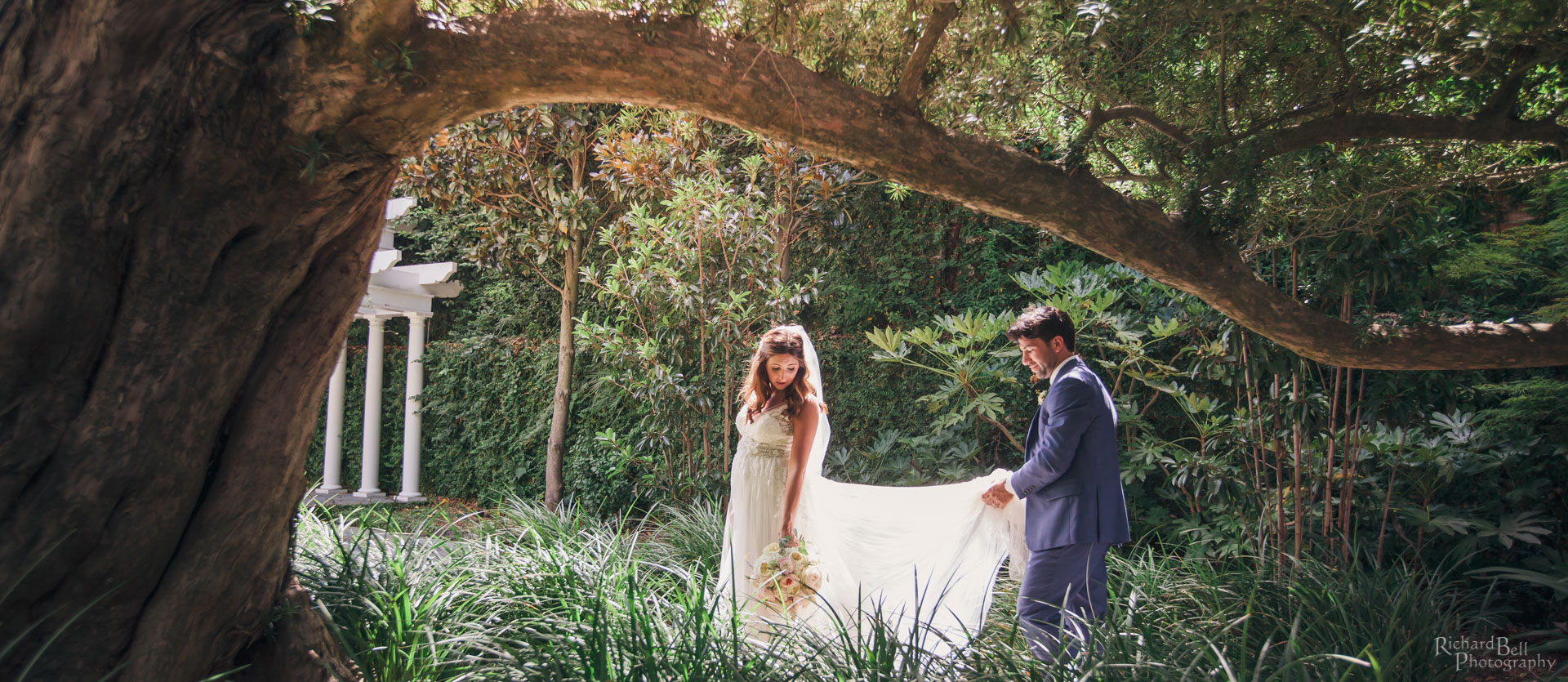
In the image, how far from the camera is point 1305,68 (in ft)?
11.7

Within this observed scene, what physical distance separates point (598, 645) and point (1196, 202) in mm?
2523

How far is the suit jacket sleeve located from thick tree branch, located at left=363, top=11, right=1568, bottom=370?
1.99ft

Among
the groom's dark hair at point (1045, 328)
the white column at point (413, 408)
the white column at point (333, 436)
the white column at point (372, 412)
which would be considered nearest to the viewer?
the groom's dark hair at point (1045, 328)

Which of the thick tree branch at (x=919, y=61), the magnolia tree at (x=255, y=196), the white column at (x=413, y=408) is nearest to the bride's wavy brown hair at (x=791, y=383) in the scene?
the magnolia tree at (x=255, y=196)

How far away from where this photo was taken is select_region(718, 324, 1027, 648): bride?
12.5ft

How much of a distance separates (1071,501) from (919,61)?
188 cm

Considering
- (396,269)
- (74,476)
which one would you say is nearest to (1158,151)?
(74,476)

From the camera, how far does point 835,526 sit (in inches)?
166

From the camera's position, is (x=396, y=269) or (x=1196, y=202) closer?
(x=1196, y=202)

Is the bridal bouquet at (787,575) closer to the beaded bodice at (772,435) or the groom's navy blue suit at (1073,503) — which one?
the beaded bodice at (772,435)

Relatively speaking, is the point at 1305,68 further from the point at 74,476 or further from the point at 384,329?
the point at 384,329

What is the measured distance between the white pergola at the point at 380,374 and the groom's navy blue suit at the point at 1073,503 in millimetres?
7585

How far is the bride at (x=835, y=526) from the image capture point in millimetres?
3807

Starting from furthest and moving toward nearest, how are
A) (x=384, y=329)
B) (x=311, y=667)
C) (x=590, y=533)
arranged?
1. (x=384, y=329)
2. (x=590, y=533)
3. (x=311, y=667)
